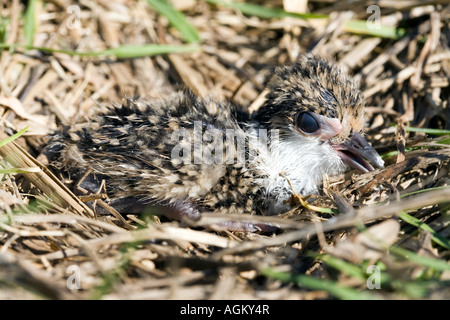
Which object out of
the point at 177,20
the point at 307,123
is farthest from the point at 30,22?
the point at 307,123

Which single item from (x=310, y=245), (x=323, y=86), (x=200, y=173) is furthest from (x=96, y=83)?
(x=310, y=245)

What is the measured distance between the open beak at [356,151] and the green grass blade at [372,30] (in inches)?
60.5

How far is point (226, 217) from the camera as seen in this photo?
220 centimetres

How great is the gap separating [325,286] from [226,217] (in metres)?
0.54

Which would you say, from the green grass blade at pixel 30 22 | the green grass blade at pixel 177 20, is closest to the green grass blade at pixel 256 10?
the green grass blade at pixel 177 20

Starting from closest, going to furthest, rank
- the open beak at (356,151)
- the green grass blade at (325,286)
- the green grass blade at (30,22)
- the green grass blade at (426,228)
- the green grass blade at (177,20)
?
the green grass blade at (325,286) < the green grass blade at (426,228) < the open beak at (356,151) < the green grass blade at (30,22) < the green grass blade at (177,20)

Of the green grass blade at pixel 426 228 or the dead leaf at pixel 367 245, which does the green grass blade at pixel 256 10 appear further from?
the dead leaf at pixel 367 245

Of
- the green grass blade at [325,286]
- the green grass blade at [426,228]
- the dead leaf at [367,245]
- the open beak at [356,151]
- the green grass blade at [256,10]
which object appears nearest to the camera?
the green grass blade at [325,286]

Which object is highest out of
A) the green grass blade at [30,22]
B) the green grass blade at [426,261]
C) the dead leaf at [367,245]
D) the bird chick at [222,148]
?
the green grass blade at [30,22]

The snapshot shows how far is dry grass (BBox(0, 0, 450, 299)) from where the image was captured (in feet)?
6.71

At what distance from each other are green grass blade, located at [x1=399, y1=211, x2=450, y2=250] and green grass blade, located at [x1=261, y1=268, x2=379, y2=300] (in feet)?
1.67

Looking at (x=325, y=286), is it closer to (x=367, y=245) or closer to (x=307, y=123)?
(x=367, y=245)

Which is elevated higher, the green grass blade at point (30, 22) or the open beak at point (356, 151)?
the green grass blade at point (30, 22)

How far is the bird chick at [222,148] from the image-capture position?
2.68m
